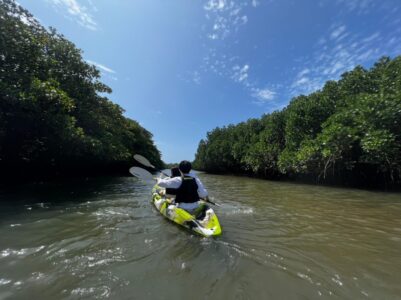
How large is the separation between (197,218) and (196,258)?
2069mm

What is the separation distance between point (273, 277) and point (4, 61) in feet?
46.8

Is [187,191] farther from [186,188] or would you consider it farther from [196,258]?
[196,258]

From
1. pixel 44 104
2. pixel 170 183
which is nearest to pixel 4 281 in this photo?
pixel 170 183

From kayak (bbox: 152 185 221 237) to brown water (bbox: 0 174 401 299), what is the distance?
192 millimetres

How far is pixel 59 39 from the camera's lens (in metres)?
14.7

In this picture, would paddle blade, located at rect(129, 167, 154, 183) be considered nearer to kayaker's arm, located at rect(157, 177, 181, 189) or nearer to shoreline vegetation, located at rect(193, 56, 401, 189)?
kayaker's arm, located at rect(157, 177, 181, 189)

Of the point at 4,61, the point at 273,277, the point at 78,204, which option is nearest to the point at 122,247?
the point at 273,277

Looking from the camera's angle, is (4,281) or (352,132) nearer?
(4,281)

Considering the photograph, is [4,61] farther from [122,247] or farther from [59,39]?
[122,247]

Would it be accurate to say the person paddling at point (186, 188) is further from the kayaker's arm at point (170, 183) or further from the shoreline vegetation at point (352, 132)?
the shoreline vegetation at point (352, 132)

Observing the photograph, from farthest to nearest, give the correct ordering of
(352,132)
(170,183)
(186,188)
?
(352,132) < (186,188) < (170,183)

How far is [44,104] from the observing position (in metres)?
10.0

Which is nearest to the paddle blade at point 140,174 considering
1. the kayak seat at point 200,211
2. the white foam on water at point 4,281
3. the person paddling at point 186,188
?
the person paddling at point 186,188

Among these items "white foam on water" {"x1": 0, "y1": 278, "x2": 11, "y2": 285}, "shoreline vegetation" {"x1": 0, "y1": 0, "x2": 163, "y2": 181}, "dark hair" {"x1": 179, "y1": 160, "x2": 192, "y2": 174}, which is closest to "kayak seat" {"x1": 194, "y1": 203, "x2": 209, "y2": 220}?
"dark hair" {"x1": 179, "y1": 160, "x2": 192, "y2": 174}
